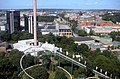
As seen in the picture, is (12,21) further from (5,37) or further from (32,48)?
(32,48)

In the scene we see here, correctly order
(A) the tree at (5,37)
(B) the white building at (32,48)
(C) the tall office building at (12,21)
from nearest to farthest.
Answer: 1. (B) the white building at (32,48)
2. (A) the tree at (5,37)
3. (C) the tall office building at (12,21)

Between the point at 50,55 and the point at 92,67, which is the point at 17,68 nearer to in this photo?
the point at 50,55

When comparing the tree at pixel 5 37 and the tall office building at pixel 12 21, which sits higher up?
the tall office building at pixel 12 21

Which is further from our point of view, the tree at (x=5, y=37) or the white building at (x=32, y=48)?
the tree at (x=5, y=37)

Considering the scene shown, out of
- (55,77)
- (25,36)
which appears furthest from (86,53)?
(25,36)

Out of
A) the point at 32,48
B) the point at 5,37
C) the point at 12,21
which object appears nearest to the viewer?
the point at 32,48

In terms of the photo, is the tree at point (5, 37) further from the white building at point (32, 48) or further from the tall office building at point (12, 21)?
the white building at point (32, 48)

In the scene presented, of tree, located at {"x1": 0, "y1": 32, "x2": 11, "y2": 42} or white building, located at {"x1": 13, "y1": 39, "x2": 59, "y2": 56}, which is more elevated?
white building, located at {"x1": 13, "y1": 39, "x2": 59, "y2": 56}

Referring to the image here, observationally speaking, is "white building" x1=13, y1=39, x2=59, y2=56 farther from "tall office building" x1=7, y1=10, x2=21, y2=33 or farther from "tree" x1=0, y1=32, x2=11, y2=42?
"tall office building" x1=7, y1=10, x2=21, y2=33

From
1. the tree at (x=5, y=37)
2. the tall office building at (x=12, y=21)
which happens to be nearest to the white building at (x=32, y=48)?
the tree at (x=5, y=37)

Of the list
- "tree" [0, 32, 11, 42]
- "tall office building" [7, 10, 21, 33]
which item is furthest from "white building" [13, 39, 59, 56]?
"tall office building" [7, 10, 21, 33]

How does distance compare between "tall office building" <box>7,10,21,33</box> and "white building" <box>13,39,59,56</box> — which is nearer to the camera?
"white building" <box>13,39,59,56</box>

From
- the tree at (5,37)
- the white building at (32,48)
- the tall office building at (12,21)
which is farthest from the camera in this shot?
the tall office building at (12,21)

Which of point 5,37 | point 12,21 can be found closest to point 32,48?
point 5,37
